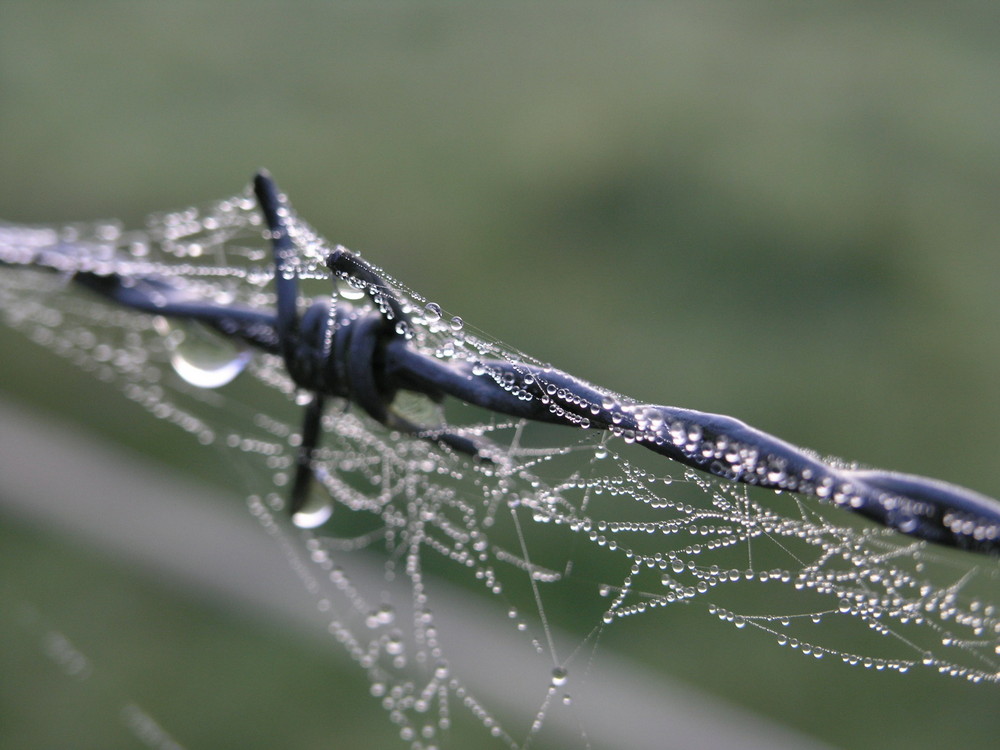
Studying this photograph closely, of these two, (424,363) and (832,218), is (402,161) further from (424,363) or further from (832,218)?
(424,363)

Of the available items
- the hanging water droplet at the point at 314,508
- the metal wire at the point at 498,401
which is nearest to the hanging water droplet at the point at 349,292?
the metal wire at the point at 498,401

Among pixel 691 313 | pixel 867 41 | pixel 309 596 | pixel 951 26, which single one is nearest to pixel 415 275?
pixel 691 313

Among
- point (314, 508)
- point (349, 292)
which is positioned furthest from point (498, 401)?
point (314, 508)

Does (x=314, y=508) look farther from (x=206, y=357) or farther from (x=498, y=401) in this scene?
(x=498, y=401)

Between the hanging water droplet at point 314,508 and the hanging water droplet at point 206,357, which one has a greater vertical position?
the hanging water droplet at point 206,357

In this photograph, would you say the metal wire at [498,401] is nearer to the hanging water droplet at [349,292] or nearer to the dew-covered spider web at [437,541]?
the hanging water droplet at [349,292]

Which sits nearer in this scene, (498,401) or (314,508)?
(498,401)
